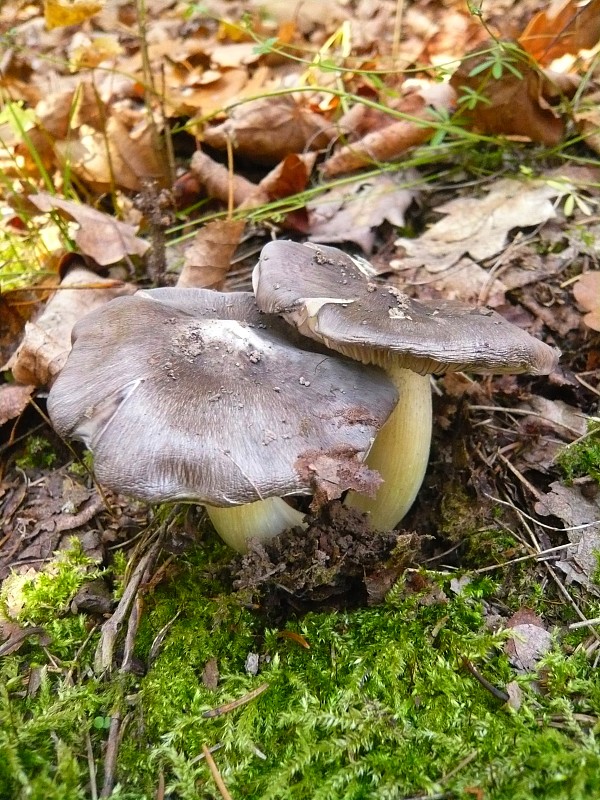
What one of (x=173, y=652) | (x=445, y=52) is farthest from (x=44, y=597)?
(x=445, y=52)

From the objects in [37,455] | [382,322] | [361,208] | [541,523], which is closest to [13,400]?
[37,455]

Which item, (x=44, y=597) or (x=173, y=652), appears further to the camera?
(x=44, y=597)

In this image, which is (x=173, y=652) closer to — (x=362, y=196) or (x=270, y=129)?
(x=362, y=196)

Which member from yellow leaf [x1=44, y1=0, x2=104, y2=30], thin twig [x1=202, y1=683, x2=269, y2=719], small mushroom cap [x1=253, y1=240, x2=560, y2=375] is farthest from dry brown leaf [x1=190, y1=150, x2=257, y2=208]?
thin twig [x1=202, y1=683, x2=269, y2=719]

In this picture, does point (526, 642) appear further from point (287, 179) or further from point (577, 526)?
point (287, 179)

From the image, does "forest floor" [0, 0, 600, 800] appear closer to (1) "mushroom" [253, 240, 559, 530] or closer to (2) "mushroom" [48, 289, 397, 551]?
(1) "mushroom" [253, 240, 559, 530]

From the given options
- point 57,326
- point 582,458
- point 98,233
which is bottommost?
point 582,458
